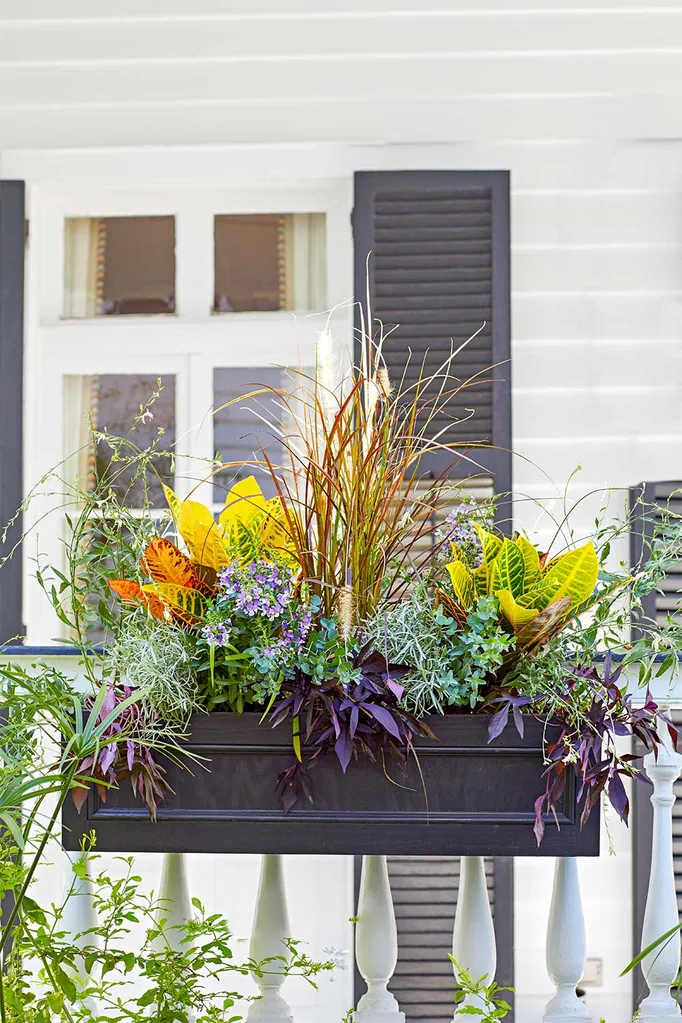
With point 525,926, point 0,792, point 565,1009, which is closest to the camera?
point 0,792

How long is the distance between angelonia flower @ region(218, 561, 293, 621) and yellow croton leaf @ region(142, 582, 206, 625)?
60 mm

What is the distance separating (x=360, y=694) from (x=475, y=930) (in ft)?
1.63

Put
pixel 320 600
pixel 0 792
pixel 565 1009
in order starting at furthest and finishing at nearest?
pixel 565 1009, pixel 320 600, pixel 0 792

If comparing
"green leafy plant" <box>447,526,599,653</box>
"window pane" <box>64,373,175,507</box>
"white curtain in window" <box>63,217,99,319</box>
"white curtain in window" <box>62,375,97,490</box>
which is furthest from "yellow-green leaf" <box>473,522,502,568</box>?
"white curtain in window" <box>63,217,99,319</box>

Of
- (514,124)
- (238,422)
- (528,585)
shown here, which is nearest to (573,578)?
(528,585)

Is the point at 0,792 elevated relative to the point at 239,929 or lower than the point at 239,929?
elevated

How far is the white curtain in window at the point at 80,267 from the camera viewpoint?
319 cm

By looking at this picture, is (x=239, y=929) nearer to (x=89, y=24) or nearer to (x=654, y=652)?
(x=654, y=652)

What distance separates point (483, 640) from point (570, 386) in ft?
6.26

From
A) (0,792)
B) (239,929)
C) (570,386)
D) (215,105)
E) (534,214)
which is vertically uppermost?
(215,105)

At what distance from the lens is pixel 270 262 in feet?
10.4

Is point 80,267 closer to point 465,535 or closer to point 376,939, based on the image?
point 465,535

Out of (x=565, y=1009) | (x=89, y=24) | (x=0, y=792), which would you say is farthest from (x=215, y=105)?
(x=565, y=1009)

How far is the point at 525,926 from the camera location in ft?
9.39
